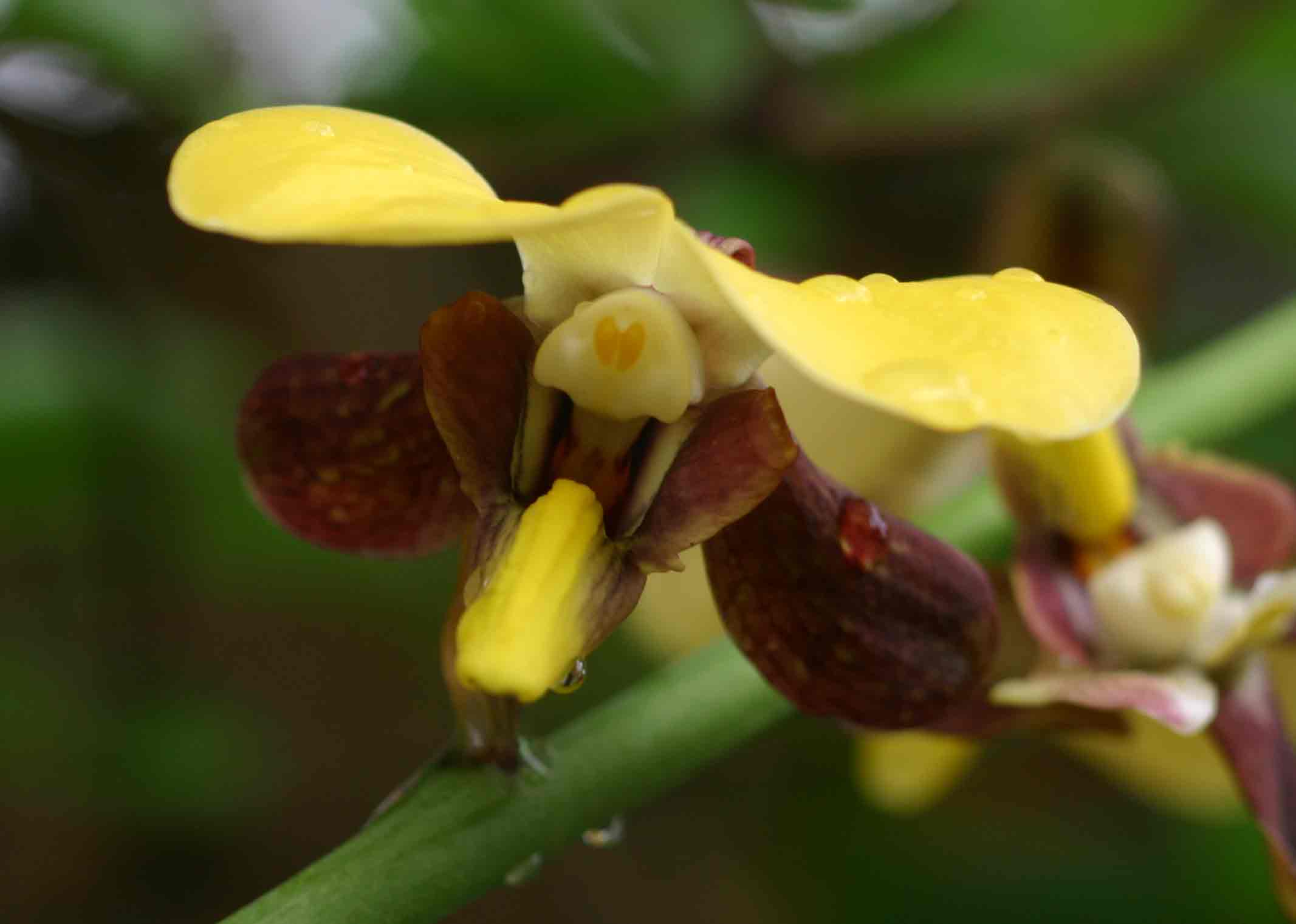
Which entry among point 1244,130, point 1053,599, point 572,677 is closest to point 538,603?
point 572,677

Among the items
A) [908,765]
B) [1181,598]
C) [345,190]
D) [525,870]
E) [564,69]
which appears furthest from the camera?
[564,69]

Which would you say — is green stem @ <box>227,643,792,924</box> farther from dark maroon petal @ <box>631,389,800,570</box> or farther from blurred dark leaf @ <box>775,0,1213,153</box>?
blurred dark leaf @ <box>775,0,1213,153</box>

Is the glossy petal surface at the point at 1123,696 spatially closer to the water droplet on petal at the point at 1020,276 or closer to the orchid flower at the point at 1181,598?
the orchid flower at the point at 1181,598

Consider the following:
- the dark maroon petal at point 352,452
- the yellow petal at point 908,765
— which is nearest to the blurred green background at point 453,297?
the yellow petal at point 908,765

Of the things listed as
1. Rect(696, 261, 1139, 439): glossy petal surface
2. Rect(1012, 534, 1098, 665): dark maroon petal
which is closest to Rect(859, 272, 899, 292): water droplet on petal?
Rect(696, 261, 1139, 439): glossy petal surface

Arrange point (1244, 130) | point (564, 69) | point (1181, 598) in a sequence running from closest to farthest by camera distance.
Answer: point (1181, 598), point (564, 69), point (1244, 130)

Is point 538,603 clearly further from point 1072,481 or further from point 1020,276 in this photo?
point 1072,481

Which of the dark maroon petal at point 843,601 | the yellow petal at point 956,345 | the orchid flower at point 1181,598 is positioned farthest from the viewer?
the orchid flower at point 1181,598
